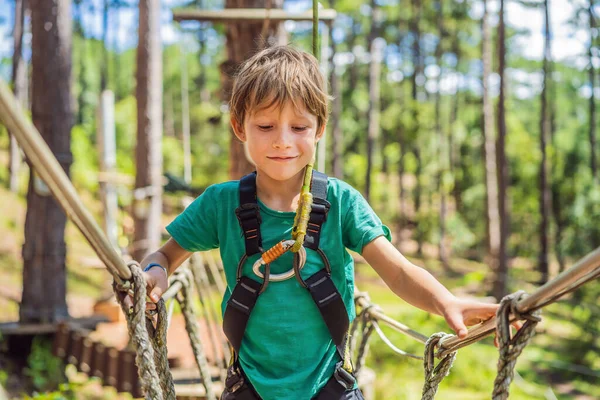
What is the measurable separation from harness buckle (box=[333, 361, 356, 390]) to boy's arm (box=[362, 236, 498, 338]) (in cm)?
26

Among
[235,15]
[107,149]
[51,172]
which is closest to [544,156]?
[107,149]

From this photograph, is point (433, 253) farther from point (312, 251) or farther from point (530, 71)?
point (312, 251)

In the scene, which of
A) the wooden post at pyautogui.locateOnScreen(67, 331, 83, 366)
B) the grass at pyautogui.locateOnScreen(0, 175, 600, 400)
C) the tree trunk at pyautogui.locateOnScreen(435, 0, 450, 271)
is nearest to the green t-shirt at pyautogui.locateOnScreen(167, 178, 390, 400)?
the grass at pyautogui.locateOnScreen(0, 175, 600, 400)

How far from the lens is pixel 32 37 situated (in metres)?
6.60

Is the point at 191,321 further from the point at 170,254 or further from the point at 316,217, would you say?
the point at 316,217

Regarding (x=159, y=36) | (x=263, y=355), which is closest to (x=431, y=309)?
(x=263, y=355)

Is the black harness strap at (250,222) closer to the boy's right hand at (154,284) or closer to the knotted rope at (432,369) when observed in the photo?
the boy's right hand at (154,284)

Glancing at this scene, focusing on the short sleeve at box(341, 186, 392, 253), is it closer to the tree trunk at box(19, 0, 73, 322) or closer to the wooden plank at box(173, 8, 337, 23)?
the wooden plank at box(173, 8, 337, 23)

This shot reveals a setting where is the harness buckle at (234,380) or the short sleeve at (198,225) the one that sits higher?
the short sleeve at (198,225)

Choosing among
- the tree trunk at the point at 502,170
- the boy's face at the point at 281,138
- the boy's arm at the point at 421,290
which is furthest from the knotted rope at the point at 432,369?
the tree trunk at the point at 502,170

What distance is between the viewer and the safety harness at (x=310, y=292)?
1533 millimetres

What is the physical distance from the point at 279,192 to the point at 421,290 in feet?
1.44

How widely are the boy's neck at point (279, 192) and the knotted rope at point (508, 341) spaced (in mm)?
642

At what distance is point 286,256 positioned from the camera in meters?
1.55
